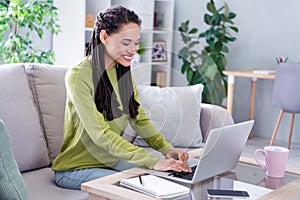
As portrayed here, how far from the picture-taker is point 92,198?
1.35 m

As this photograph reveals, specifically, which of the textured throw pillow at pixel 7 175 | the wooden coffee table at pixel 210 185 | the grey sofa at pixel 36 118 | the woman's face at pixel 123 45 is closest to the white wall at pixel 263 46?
the grey sofa at pixel 36 118

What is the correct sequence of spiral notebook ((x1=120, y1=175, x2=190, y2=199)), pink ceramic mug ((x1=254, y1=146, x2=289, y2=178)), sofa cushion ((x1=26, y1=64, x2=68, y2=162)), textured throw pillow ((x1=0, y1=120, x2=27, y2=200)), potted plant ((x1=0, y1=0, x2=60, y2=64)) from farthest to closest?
potted plant ((x1=0, y1=0, x2=60, y2=64)) < sofa cushion ((x1=26, y1=64, x2=68, y2=162)) < pink ceramic mug ((x1=254, y1=146, x2=289, y2=178)) < spiral notebook ((x1=120, y1=175, x2=190, y2=199)) < textured throw pillow ((x1=0, y1=120, x2=27, y2=200))

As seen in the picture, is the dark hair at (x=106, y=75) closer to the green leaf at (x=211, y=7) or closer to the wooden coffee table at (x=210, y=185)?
the wooden coffee table at (x=210, y=185)

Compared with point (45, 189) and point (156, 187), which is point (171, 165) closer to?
point (156, 187)

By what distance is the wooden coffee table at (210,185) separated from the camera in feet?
4.28

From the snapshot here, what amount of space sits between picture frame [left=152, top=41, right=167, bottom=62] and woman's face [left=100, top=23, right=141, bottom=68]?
56mm

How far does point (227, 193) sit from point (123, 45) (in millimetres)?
515

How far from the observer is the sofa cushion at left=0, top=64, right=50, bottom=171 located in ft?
6.08

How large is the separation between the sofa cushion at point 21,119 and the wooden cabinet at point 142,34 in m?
0.48

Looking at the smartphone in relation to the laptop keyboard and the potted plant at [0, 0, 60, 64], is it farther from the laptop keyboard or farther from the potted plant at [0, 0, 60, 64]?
the potted plant at [0, 0, 60, 64]

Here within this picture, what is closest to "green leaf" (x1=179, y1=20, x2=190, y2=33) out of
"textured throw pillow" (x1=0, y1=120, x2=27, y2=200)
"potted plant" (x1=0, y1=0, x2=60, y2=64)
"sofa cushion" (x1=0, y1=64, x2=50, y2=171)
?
"potted plant" (x1=0, y1=0, x2=60, y2=64)

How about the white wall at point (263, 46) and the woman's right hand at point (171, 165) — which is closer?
the woman's right hand at point (171, 165)

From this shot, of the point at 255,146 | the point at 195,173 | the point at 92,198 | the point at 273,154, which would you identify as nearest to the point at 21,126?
the point at 92,198

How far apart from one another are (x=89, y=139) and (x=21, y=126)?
34cm
